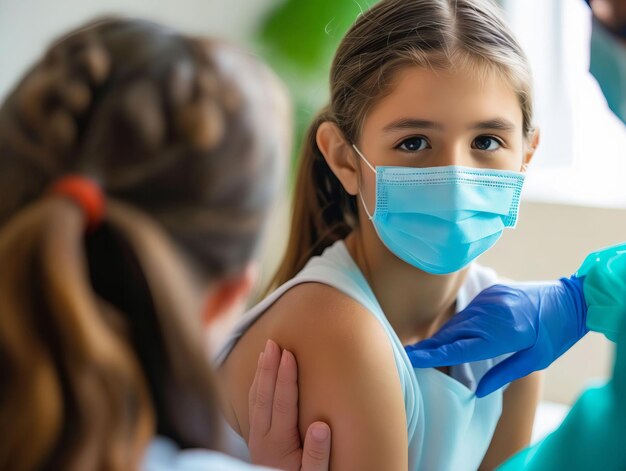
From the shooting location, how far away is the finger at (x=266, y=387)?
1342mm

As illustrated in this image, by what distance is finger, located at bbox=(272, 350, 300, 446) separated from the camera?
1313 millimetres

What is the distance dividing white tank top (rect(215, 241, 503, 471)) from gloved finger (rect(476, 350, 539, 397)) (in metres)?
0.05

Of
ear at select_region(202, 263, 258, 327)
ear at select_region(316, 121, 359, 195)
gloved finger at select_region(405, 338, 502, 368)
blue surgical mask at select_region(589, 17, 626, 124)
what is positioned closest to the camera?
ear at select_region(202, 263, 258, 327)

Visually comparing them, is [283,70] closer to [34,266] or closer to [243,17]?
[243,17]

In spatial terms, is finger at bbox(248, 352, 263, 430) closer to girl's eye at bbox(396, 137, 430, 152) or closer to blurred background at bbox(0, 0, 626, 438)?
girl's eye at bbox(396, 137, 430, 152)

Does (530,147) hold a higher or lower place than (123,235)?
lower

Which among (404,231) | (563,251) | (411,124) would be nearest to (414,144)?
(411,124)

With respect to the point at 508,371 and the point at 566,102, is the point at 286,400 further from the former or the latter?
the point at 566,102

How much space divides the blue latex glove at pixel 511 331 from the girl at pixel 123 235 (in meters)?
0.63

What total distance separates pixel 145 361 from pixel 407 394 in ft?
2.33

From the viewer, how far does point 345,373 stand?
1.25 meters

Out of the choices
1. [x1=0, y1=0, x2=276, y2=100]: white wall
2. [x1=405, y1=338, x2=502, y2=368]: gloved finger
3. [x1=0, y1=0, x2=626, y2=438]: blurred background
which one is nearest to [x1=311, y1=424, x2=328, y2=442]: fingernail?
[x1=405, y1=338, x2=502, y2=368]: gloved finger

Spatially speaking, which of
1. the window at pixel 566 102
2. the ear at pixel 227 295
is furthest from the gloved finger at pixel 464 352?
the window at pixel 566 102

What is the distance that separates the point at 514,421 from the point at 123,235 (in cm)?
109
